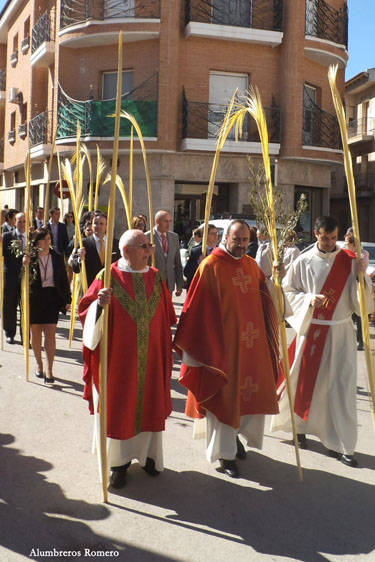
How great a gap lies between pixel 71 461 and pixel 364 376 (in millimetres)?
4635

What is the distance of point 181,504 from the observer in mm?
4176

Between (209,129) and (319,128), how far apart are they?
3.85 meters

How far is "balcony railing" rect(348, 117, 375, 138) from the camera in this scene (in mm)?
31250

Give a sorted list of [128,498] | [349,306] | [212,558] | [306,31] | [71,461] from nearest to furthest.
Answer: [212,558]
[128,498]
[71,461]
[349,306]
[306,31]

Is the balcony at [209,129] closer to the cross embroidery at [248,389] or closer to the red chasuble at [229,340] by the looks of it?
the red chasuble at [229,340]

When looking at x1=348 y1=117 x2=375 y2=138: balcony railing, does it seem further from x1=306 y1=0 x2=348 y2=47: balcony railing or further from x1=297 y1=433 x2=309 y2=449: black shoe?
x1=297 y1=433 x2=309 y2=449: black shoe

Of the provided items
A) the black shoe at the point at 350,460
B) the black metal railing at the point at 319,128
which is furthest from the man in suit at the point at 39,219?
the black metal railing at the point at 319,128

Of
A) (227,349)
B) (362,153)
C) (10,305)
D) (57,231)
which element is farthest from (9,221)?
(362,153)

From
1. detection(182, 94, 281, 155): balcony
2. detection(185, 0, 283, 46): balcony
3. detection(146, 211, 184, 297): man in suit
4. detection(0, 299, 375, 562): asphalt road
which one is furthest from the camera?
detection(182, 94, 281, 155): balcony

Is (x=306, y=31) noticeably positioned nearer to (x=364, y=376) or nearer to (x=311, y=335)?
(x=364, y=376)

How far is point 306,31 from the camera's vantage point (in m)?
20.6

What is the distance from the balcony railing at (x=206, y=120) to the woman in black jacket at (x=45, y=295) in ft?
43.0

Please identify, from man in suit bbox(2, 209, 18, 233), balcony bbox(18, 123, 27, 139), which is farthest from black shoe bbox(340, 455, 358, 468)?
balcony bbox(18, 123, 27, 139)

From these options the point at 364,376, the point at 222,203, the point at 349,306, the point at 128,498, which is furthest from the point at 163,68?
the point at 128,498
